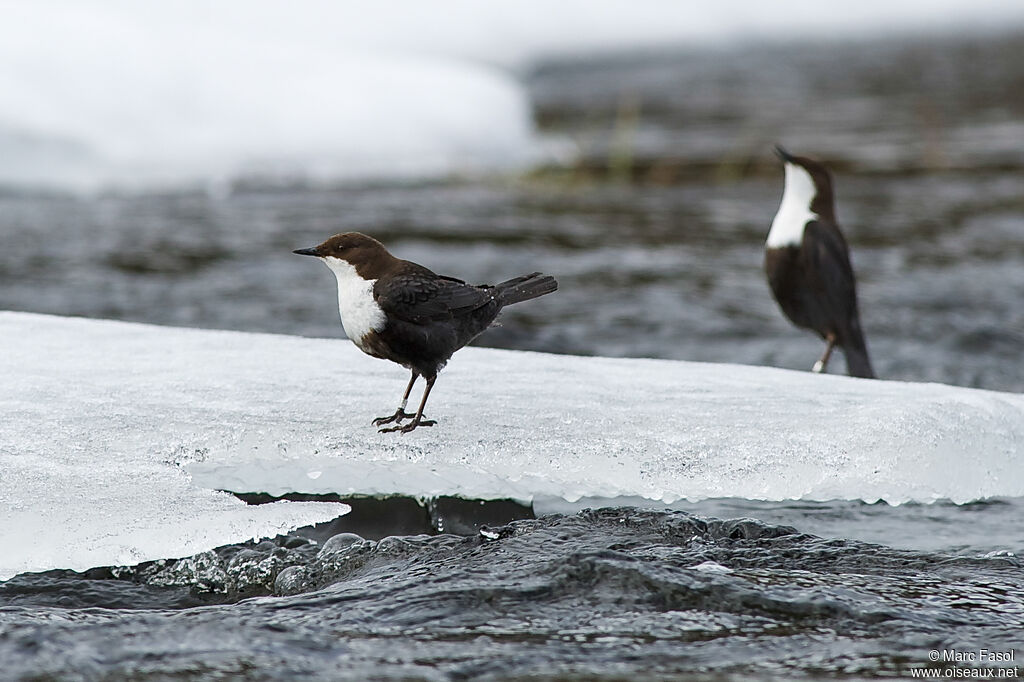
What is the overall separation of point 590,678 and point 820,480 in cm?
106

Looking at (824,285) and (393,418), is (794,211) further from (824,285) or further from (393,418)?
(393,418)

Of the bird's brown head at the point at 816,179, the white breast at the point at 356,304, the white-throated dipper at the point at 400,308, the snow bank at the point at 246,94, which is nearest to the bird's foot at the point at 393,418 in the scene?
the white-throated dipper at the point at 400,308

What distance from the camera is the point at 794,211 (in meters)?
5.45

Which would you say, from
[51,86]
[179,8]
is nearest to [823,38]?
[179,8]

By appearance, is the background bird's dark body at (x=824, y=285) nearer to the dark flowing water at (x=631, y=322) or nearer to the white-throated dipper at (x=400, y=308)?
the dark flowing water at (x=631, y=322)

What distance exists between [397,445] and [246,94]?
749 cm

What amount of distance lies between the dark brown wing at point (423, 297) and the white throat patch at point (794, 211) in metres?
2.49

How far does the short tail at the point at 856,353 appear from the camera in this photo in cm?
512

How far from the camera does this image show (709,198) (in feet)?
30.9

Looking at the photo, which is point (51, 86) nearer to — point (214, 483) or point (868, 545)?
point (214, 483)

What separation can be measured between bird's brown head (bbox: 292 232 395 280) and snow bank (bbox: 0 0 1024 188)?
20.7 ft

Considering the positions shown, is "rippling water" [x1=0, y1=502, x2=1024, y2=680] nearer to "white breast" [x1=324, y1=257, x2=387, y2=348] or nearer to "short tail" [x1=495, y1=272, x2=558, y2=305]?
"white breast" [x1=324, y1=257, x2=387, y2=348]

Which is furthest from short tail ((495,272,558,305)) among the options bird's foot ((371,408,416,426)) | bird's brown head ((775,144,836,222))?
bird's brown head ((775,144,836,222))

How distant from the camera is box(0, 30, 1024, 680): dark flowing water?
7.57 feet
